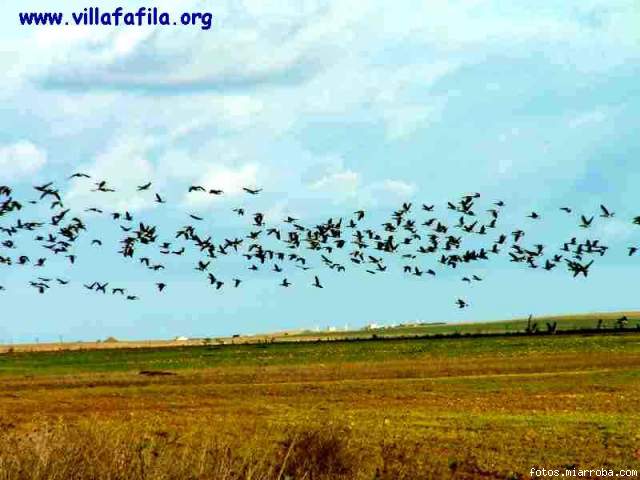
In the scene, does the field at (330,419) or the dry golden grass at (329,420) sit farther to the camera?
the field at (330,419)

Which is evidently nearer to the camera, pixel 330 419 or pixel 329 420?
pixel 329 420

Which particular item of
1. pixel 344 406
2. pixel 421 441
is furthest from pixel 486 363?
pixel 421 441

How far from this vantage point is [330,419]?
135 ft

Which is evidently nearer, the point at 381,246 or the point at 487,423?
the point at 487,423

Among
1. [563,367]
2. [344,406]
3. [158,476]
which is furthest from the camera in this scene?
[563,367]

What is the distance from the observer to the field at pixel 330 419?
21312mm

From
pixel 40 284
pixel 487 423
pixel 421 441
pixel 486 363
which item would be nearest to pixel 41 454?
pixel 421 441

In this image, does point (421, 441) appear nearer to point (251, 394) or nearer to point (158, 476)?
point (158, 476)

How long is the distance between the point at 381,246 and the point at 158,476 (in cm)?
2442

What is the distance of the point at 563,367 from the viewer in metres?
78.5

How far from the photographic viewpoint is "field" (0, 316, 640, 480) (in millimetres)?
21312

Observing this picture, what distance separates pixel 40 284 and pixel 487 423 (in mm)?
14868

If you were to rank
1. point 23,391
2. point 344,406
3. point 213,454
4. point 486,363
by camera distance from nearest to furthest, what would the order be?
point 213,454, point 344,406, point 23,391, point 486,363

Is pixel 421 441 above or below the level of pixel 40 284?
below
